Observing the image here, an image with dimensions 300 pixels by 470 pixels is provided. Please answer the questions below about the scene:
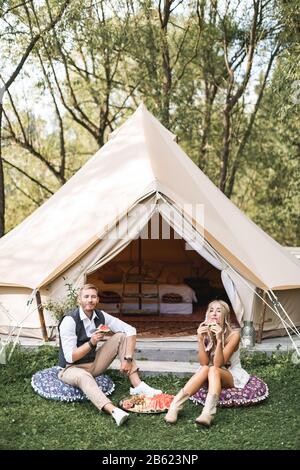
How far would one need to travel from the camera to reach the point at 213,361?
4570mm

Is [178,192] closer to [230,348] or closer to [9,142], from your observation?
[230,348]

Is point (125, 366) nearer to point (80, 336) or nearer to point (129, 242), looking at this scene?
point (80, 336)

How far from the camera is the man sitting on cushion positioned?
466 centimetres

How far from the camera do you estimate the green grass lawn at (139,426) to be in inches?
164

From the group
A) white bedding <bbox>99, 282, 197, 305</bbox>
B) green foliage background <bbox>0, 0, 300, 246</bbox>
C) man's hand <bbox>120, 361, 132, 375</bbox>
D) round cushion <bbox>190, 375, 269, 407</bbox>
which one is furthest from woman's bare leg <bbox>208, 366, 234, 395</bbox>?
green foliage background <bbox>0, 0, 300, 246</bbox>

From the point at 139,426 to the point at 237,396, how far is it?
0.84 m

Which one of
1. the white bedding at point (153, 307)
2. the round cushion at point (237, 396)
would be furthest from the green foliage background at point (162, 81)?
the round cushion at point (237, 396)

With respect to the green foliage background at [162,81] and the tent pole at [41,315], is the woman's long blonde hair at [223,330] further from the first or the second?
the green foliage background at [162,81]

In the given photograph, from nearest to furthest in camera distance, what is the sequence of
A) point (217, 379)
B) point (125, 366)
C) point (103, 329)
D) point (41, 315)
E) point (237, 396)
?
point (217, 379)
point (103, 329)
point (237, 396)
point (125, 366)
point (41, 315)

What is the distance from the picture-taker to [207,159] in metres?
17.8

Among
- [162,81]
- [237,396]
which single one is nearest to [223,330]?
[237,396]

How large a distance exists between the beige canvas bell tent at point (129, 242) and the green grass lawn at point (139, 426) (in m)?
1.16

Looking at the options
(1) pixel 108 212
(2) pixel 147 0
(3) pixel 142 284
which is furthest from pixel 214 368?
(2) pixel 147 0

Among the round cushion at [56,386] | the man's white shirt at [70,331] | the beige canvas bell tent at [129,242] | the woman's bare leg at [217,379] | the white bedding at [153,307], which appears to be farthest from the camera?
the white bedding at [153,307]
